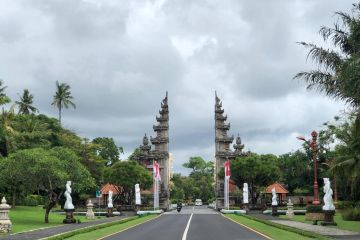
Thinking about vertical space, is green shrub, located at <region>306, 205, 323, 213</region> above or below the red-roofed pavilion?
below

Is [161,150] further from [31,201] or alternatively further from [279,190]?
[31,201]

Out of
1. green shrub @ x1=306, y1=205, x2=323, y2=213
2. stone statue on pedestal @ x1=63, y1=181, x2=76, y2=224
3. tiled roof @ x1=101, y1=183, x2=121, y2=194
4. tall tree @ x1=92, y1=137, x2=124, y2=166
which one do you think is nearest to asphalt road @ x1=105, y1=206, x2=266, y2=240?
stone statue on pedestal @ x1=63, y1=181, x2=76, y2=224

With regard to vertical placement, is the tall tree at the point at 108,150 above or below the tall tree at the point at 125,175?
above

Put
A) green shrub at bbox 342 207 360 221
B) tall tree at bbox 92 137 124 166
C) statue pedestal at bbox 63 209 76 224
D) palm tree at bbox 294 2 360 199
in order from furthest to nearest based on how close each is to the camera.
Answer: tall tree at bbox 92 137 124 166, green shrub at bbox 342 207 360 221, statue pedestal at bbox 63 209 76 224, palm tree at bbox 294 2 360 199

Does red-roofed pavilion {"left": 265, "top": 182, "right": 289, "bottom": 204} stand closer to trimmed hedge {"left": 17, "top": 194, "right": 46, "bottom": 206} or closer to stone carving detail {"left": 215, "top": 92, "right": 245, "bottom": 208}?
stone carving detail {"left": 215, "top": 92, "right": 245, "bottom": 208}

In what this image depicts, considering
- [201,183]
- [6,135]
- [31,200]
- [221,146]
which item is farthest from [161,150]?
[201,183]

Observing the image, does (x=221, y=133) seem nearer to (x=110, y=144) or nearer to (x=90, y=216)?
(x=110, y=144)

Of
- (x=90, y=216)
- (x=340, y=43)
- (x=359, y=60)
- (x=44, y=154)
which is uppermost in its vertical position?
(x=340, y=43)

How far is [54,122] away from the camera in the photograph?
82.1 m

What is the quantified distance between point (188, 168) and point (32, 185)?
132 metres

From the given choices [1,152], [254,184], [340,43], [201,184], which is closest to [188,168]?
[201,184]

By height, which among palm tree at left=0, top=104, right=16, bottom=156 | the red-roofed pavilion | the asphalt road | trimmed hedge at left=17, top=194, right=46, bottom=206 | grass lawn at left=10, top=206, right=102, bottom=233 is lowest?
grass lawn at left=10, top=206, right=102, bottom=233

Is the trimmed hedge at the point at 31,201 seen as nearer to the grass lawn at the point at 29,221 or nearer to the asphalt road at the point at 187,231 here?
the grass lawn at the point at 29,221

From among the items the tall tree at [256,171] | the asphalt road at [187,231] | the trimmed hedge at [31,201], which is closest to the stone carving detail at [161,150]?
the tall tree at [256,171]
